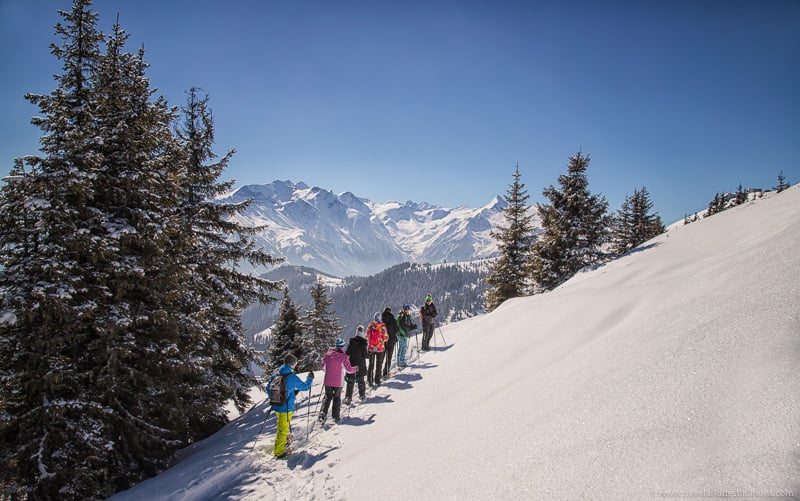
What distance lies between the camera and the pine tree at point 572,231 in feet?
78.6

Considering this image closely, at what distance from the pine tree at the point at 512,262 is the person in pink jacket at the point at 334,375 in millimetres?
18428

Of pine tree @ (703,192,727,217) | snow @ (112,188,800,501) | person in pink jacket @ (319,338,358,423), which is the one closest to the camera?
snow @ (112,188,800,501)

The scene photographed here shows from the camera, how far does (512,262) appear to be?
26891 mm

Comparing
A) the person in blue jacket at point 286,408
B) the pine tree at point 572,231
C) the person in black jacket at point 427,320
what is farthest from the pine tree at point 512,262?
the person in blue jacket at point 286,408

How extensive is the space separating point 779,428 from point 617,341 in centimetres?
376

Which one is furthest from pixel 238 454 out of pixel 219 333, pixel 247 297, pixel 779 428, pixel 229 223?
pixel 779 428

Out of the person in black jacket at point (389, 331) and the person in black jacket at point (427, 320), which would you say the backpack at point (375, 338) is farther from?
the person in black jacket at point (427, 320)

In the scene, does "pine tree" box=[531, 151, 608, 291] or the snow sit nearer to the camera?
the snow

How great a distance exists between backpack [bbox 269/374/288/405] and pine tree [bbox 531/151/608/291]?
2035cm

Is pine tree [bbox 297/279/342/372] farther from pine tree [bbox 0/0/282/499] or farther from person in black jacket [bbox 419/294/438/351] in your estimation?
pine tree [bbox 0/0/282/499]

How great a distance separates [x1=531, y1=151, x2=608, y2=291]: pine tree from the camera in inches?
943

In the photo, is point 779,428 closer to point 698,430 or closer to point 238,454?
point 698,430

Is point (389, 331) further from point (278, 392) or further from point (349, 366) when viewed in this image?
point (278, 392)

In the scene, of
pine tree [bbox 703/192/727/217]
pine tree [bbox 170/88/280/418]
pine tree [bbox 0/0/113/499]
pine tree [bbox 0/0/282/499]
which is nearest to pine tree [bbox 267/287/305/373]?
pine tree [bbox 170/88/280/418]
